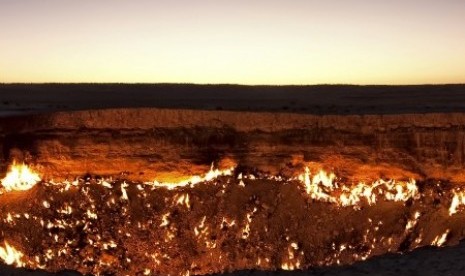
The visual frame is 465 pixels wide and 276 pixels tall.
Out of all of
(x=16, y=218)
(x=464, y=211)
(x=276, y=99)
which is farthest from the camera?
(x=276, y=99)

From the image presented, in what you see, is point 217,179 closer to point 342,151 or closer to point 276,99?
point 342,151

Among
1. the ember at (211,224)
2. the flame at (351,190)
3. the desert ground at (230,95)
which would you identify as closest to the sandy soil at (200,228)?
the ember at (211,224)

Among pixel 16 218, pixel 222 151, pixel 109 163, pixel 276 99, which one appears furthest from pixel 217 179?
pixel 276 99

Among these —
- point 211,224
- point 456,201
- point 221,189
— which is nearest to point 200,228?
point 211,224

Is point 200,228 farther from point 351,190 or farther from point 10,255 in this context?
point 10,255

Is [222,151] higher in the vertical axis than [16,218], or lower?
higher

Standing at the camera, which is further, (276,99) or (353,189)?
(276,99)

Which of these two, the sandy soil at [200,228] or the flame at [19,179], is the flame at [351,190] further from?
the flame at [19,179]
